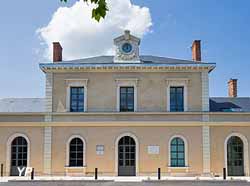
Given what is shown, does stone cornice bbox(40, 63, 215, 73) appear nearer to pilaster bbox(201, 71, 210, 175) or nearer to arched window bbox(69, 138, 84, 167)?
pilaster bbox(201, 71, 210, 175)

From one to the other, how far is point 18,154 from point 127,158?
6.16 meters

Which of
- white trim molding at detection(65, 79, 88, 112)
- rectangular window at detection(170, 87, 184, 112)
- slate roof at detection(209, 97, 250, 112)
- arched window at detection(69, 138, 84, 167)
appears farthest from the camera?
slate roof at detection(209, 97, 250, 112)

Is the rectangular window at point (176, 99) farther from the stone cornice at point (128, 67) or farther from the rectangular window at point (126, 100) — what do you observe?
the rectangular window at point (126, 100)

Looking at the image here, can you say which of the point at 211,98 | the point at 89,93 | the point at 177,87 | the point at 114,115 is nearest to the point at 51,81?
the point at 89,93

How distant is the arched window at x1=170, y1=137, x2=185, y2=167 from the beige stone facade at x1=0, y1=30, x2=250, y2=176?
0.17m

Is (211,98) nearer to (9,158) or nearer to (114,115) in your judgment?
(114,115)

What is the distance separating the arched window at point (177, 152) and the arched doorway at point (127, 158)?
2135 millimetres

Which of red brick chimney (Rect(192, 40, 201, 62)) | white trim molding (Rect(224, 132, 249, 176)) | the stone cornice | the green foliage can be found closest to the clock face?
the stone cornice

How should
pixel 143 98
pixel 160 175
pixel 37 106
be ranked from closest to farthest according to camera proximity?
1. pixel 160 175
2. pixel 143 98
3. pixel 37 106

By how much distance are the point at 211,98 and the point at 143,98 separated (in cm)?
552

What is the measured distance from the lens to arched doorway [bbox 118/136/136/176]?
948 inches

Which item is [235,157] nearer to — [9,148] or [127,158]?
[127,158]

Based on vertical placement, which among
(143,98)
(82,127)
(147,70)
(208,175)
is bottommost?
(208,175)

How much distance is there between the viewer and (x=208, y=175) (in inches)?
942
